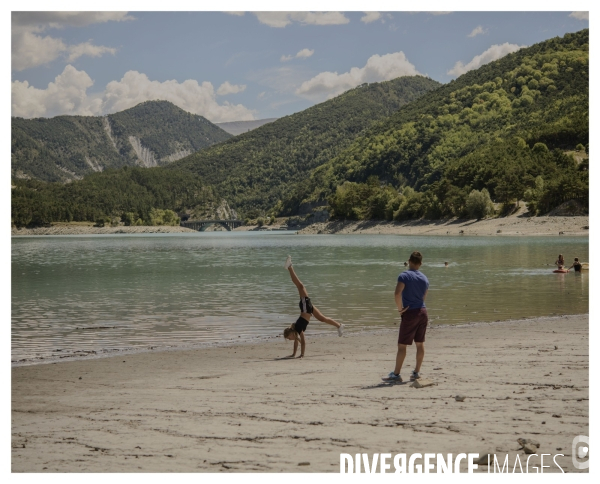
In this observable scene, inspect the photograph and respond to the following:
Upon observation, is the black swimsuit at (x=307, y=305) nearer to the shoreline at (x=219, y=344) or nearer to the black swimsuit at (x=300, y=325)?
the black swimsuit at (x=300, y=325)

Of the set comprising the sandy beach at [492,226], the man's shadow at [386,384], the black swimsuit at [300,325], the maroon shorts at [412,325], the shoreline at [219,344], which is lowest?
the shoreline at [219,344]

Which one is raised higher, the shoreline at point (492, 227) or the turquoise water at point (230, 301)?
the shoreline at point (492, 227)

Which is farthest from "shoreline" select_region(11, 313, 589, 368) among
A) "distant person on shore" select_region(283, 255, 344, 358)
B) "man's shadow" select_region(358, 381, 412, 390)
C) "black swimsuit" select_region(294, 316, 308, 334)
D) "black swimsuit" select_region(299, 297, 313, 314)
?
"man's shadow" select_region(358, 381, 412, 390)

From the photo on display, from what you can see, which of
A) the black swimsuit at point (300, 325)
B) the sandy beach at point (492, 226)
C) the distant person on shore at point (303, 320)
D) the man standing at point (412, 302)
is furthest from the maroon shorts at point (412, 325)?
the sandy beach at point (492, 226)

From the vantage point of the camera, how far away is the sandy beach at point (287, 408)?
7043 mm

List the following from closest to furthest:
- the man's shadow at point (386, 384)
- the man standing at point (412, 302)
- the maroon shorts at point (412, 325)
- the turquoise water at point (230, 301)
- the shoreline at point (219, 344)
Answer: the man standing at point (412, 302), the maroon shorts at point (412, 325), the man's shadow at point (386, 384), the shoreline at point (219, 344), the turquoise water at point (230, 301)

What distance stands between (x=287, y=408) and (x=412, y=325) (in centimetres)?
231

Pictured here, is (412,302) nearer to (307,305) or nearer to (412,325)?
(412,325)

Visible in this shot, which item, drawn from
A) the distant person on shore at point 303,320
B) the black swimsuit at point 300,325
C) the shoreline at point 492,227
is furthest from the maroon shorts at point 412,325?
the shoreline at point 492,227

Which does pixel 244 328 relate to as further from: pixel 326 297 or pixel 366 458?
pixel 366 458

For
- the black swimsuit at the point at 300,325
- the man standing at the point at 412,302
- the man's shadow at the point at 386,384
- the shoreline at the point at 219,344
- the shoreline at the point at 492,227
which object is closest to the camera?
the man standing at the point at 412,302

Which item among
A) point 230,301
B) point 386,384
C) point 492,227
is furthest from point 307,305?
point 492,227

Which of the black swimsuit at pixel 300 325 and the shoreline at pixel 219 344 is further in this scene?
the shoreline at pixel 219 344

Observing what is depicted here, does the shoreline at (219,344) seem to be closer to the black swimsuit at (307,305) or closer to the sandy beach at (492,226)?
the black swimsuit at (307,305)
